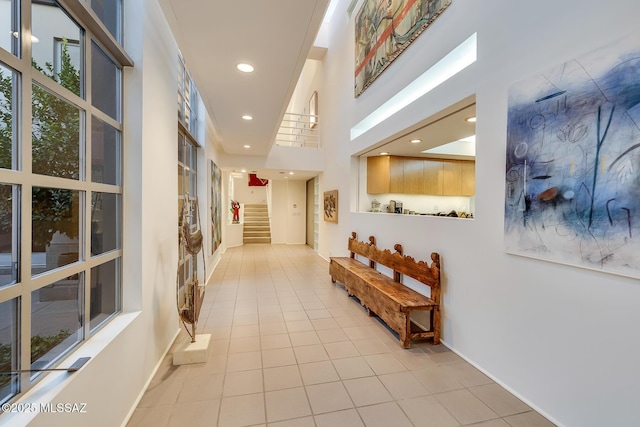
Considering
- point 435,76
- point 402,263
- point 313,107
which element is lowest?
point 402,263

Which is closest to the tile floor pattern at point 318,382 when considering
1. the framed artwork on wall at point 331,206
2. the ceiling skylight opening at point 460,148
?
the framed artwork on wall at point 331,206

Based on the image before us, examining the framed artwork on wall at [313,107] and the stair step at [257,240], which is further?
the stair step at [257,240]

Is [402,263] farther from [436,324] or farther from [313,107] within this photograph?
[313,107]

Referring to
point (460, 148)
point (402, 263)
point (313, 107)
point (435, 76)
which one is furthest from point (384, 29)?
point (313, 107)

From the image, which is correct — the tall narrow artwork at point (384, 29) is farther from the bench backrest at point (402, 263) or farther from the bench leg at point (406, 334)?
the bench leg at point (406, 334)

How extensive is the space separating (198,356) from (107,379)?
3.28 feet

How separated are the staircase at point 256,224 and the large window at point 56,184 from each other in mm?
8532

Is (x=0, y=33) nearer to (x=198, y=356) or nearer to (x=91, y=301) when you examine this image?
(x=91, y=301)

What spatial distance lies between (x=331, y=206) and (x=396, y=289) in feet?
11.5

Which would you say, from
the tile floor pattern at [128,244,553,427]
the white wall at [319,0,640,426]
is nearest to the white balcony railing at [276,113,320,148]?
the white wall at [319,0,640,426]

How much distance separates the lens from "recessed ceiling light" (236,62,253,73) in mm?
2660

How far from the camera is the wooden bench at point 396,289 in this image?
111 inches

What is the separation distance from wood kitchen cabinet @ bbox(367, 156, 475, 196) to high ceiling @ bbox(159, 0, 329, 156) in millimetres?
2427

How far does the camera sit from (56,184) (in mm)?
1352
